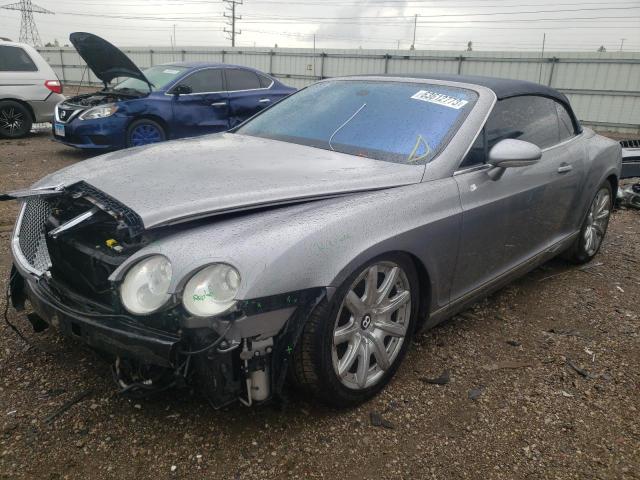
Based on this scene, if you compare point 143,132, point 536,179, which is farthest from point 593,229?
point 143,132

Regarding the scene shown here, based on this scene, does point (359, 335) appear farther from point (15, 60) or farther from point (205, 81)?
point (15, 60)

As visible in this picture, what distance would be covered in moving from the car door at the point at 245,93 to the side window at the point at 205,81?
6.3 inches

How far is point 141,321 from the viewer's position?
1.89 m

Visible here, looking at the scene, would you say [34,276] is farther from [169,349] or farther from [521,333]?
[521,333]

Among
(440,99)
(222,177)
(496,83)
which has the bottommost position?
(222,177)

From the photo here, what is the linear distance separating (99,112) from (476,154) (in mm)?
6486

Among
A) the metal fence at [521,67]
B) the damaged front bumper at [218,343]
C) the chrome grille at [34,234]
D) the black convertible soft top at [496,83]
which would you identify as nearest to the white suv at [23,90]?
the metal fence at [521,67]

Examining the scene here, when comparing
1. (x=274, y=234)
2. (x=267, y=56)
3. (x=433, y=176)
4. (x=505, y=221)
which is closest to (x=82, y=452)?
(x=274, y=234)

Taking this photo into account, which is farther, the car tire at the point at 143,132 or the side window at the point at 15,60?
the side window at the point at 15,60

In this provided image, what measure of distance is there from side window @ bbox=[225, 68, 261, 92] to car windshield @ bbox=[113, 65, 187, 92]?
744 millimetres

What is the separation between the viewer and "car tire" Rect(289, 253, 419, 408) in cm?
208

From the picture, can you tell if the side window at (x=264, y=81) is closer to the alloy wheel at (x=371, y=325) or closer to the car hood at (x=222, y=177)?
the car hood at (x=222, y=177)

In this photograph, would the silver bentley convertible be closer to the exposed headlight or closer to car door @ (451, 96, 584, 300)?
car door @ (451, 96, 584, 300)

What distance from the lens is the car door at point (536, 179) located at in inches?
121
